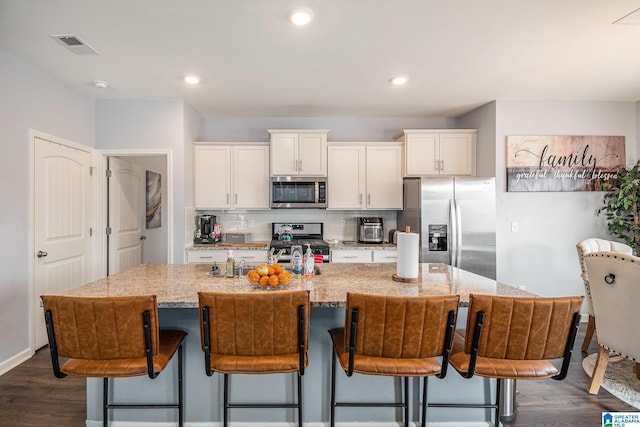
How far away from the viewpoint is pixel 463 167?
4266 millimetres

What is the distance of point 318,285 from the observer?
1952 mm

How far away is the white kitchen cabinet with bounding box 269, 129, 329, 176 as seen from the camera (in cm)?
421

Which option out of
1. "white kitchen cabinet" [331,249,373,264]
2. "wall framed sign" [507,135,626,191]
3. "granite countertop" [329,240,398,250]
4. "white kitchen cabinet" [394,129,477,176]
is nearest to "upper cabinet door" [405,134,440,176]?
"white kitchen cabinet" [394,129,477,176]

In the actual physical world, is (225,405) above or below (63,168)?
below

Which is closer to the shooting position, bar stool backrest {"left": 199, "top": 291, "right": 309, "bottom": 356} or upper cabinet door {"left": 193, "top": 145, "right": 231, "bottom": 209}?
bar stool backrest {"left": 199, "top": 291, "right": 309, "bottom": 356}

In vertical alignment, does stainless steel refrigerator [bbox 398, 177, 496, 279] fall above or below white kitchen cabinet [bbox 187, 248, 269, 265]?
above

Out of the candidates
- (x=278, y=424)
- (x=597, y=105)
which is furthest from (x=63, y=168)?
(x=597, y=105)

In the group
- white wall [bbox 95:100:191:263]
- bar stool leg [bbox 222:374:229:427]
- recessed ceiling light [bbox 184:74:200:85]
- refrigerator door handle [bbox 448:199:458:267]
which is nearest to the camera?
bar stool leg [bbox 222:374:229:427]

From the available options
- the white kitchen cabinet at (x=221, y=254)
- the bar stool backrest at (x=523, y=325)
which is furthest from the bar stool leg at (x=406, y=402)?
the white kitchen cabinet at (x=221, y=254)

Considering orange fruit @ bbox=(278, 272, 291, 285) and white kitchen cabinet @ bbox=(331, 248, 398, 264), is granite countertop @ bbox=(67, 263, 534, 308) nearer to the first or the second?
orange fruit @ bbox=(278, 272, 291, 285)

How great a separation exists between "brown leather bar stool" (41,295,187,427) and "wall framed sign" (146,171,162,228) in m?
3.59

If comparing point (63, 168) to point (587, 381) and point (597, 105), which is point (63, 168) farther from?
point (597, 105)

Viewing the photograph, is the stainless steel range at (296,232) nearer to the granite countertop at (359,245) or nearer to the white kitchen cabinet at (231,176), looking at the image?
the granite countertop at (359,245)

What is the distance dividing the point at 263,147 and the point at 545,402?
3.74 metres
